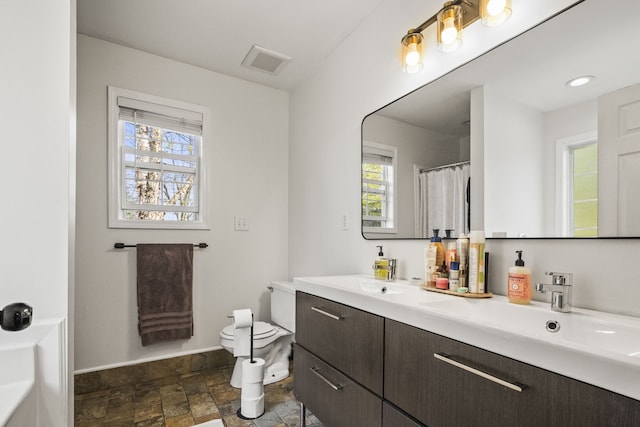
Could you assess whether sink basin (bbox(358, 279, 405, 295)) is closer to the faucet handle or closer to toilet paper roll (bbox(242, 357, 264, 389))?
the faucet handle

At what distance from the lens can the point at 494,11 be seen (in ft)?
4.04

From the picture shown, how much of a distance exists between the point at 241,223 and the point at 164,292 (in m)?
0.78

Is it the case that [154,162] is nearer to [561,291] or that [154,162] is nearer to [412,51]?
[412,51]

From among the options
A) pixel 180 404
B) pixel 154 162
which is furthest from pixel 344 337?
pixel 154 162

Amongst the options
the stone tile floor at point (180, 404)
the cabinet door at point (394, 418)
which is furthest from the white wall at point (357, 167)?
the stone tile floor at point (180, 404)

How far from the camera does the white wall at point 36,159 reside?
107 cm

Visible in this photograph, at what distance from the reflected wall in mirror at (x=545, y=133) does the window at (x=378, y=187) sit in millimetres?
220

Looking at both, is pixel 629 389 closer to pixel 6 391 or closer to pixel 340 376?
pixel 340 376

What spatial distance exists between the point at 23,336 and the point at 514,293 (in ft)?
5.29

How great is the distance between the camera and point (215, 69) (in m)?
2.61

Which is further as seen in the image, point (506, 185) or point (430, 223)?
point (430, 223)

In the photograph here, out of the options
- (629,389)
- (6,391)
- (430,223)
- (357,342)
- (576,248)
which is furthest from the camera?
(430,223)

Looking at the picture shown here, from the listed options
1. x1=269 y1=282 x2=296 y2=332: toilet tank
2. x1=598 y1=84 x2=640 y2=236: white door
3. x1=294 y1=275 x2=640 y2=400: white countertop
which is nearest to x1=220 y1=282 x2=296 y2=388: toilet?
x1=269 y1=282 x2=296 y2=332: toilet tank

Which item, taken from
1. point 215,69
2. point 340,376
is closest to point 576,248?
point 340,376
